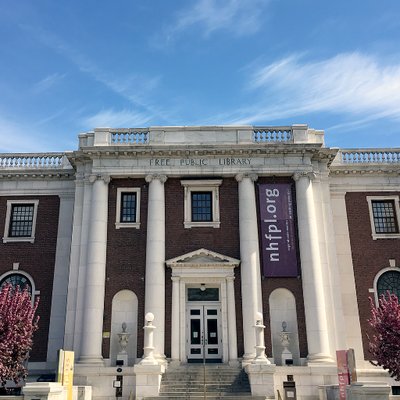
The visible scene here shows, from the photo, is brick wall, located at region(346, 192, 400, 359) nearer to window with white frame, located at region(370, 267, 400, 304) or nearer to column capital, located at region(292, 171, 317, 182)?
window with white frame, located at region(370, 267, 400, 304)

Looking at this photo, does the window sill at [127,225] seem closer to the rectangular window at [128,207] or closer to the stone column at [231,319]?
the rectangular window at [128,207]

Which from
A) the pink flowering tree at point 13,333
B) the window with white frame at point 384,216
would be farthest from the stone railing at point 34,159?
the window with white frame at point 384,216

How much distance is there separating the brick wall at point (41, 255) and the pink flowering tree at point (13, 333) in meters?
3.83

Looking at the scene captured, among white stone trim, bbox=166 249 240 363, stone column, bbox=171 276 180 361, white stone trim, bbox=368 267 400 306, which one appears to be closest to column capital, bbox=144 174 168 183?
white stone trim, bbox=166 249 240 363

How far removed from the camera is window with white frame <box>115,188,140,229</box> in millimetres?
27875

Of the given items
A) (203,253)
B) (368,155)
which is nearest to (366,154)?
(368,155)

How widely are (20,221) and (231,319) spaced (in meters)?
13.9

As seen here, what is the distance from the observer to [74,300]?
87.5 feet

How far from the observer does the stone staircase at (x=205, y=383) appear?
872 inches

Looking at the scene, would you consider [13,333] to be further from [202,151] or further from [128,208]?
[202,151]

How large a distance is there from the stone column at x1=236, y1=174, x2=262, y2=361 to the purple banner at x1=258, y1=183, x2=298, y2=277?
1.62 ft

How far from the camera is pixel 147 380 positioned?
74.1 ft

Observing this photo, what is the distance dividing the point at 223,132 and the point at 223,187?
10.9ft

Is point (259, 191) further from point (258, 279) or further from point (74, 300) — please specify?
point (74, 300)
